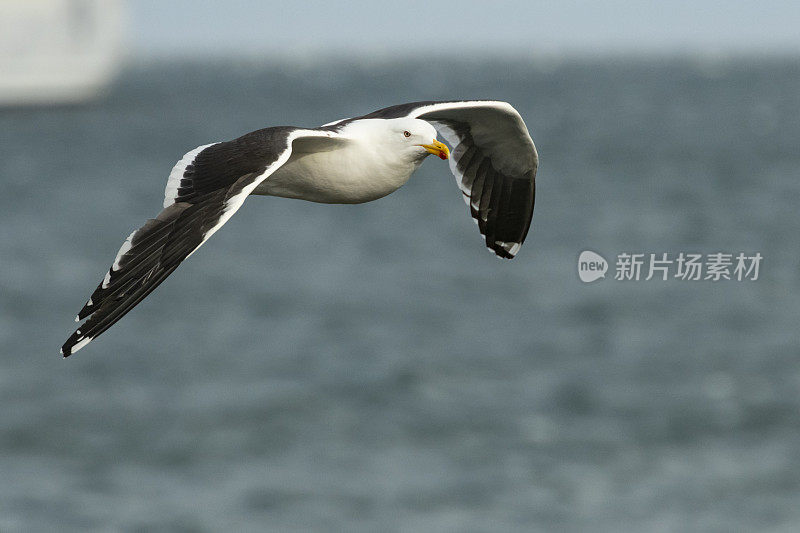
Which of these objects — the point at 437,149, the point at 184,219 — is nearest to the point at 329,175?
the point at 437,149

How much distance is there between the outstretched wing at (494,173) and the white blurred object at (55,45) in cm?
7809

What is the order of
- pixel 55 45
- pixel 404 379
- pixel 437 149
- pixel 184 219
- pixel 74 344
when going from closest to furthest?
pixel 74 344, pixel 184 219, pixel 437 149, pixel 404 379, pixel 55 45

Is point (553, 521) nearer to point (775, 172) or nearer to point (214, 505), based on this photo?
point (214, 505)

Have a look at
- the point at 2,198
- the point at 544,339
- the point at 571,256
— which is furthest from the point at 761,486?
the point at 2,198

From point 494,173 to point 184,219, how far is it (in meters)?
3.90

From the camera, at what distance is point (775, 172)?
305 feet

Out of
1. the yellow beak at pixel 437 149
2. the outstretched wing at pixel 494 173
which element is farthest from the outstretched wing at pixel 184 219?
the outstretched wing at pixel 494 173

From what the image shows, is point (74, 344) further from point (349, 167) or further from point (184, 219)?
point (349, 167)

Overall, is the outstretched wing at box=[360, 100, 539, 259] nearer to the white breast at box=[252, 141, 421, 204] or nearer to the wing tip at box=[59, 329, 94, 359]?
the white breast at box=[252, 141, 421, 204]

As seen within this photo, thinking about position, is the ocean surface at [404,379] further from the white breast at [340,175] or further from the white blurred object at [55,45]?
the white breast at [340,175]

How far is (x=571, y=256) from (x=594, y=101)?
117 metres

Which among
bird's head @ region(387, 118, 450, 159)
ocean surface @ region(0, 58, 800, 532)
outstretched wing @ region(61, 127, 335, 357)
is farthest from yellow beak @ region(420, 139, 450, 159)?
ocean surface @ region(0, 58, 800, 532)

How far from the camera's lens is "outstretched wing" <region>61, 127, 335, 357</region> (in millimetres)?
7469

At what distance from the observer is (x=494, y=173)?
1115cm
